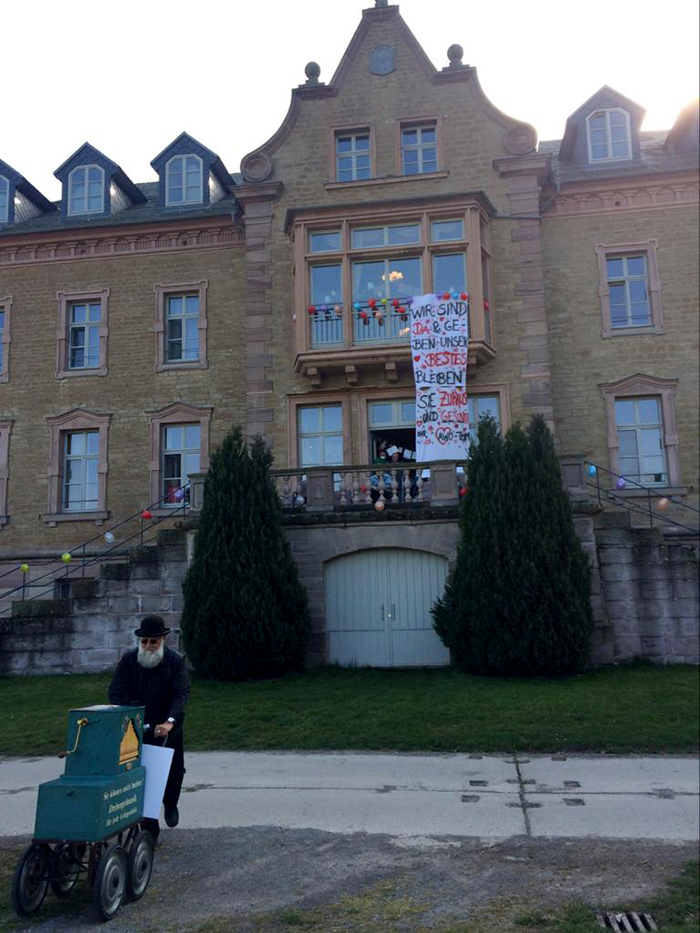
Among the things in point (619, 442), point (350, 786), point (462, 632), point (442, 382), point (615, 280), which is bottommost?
point (350, 786)

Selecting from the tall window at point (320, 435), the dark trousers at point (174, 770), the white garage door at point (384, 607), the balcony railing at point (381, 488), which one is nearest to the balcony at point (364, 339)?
the tall window at point (320, 435)

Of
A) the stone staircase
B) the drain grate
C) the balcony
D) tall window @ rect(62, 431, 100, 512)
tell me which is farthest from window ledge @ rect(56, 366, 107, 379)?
the drain grate

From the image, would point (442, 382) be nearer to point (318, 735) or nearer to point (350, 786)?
point (318, 735)

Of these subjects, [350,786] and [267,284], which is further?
[267,284]

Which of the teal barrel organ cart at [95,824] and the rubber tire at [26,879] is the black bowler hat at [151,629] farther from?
the rubber tire at [26,879]

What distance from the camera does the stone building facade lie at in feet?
63.2

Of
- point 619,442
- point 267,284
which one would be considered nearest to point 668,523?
point 619,442

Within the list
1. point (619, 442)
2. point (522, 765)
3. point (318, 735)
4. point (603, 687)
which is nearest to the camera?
point (522, 765)

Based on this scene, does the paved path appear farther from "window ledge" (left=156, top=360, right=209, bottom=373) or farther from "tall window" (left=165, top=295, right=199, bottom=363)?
"tall window" (left=165, top=295, right=199, bottom=363)

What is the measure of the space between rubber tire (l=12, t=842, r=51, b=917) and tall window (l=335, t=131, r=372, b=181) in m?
18.1

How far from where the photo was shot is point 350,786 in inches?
306

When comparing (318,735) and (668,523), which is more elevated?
(668,523)

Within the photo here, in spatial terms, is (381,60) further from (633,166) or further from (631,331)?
(631,331)

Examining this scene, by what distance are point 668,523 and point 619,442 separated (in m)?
2.20
